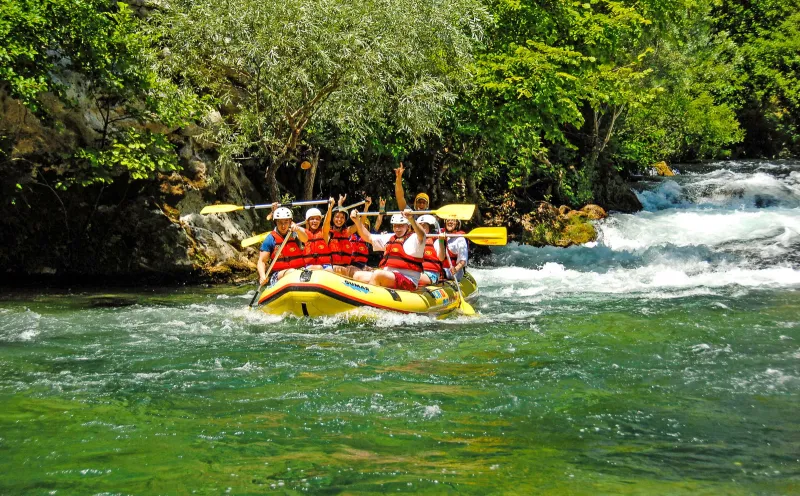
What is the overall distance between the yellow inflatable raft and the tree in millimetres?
4251

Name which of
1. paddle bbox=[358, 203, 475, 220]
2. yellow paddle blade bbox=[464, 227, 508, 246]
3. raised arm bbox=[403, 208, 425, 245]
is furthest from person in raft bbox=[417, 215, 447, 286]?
raised arm bbox=[403, 208, 425, 245]

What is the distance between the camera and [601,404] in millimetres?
5223

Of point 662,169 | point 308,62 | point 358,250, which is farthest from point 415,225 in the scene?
point 662,169

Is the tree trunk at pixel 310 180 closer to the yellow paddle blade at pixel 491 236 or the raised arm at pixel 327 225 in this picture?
the raised arm at pixel 327 225

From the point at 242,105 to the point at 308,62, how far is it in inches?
75.8

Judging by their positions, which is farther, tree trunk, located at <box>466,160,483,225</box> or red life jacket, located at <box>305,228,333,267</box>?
tree trunk, located at <box>466,160,483,225</box>

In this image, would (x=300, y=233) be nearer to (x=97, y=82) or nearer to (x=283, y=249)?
(x=283, y=249)

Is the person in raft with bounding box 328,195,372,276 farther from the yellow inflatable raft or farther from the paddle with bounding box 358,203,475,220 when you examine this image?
the yellow inflatable raft

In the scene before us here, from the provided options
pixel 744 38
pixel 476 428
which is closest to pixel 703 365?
pixel 476 428

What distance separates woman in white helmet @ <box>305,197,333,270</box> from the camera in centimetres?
973

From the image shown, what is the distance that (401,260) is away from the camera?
31.4 ft

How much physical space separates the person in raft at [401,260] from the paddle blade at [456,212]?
88 centimetres

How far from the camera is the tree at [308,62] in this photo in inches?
448

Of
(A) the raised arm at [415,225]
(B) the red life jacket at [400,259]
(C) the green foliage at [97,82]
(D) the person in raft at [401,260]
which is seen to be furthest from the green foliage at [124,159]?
(A) the raised arm at [415,225]
